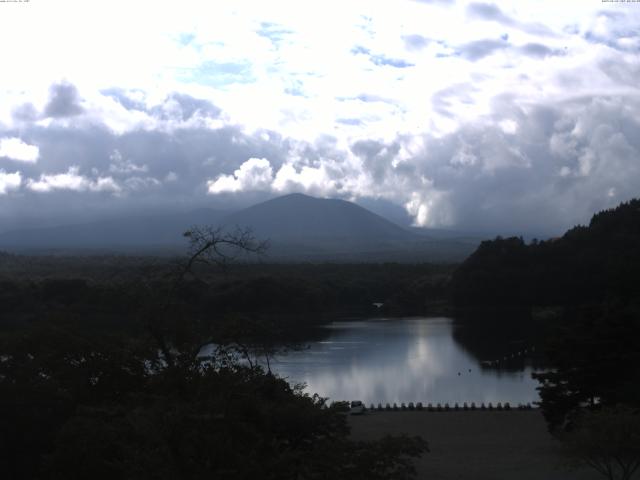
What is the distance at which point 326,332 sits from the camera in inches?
1399

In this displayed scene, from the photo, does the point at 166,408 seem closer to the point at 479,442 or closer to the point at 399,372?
the point at 479,442

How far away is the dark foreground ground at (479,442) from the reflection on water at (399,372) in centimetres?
295

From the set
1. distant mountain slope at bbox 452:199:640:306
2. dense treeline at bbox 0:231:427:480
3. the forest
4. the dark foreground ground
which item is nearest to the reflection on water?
the dark foreground ground

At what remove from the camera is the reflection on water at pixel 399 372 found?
21625mm

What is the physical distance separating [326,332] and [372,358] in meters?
7.59

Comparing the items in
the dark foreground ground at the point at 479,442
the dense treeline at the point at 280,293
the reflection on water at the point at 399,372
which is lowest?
the reflection on water at the point at 399,372

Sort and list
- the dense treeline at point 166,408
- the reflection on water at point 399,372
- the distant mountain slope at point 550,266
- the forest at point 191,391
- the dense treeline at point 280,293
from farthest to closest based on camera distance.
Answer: the distant mountain slope at point 550,266 → the dense treeline at point 280,293 → the reflection on water at point 399,372 → the forest at point 191,391 → the dense treeline at point 166,408

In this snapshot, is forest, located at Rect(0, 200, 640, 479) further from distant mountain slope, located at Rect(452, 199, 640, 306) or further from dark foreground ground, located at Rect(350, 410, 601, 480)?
distant mountain slope, located at Rect(452, 199, 640, 306)

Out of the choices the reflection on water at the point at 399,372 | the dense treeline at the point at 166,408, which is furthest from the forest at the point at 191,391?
the reflection on water at the point at 399,372

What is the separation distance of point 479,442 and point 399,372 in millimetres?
11749

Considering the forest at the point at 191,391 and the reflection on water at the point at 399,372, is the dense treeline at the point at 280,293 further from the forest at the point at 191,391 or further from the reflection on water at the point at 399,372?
the forest at the point at 191,391

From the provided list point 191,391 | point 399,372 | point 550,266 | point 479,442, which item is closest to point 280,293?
point 550,266

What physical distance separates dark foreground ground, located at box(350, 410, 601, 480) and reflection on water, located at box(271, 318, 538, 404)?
295cm

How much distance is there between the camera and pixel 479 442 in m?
13.9
